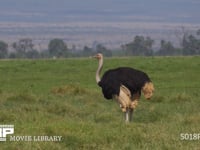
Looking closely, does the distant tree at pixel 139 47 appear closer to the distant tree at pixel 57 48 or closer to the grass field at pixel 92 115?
the distant tree at pixel 57 48

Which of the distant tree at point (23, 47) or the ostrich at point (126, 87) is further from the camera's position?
the distant tree at point (23, 47)

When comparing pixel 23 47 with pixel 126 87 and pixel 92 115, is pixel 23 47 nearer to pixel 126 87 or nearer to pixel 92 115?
pixel 92 115

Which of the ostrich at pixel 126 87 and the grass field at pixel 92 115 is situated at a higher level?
the ostrich at pixel 126 87

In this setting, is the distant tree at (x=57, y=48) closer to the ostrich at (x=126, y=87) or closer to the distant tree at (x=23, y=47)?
the distant tree at (x=23, y=47)

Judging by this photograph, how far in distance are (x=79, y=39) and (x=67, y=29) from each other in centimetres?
2547

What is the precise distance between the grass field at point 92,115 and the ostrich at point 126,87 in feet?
0.99

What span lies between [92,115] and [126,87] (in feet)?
2.97

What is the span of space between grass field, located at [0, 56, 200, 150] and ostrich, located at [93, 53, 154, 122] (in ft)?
0.99

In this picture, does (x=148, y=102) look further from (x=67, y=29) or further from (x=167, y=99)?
(x=67, y=29)

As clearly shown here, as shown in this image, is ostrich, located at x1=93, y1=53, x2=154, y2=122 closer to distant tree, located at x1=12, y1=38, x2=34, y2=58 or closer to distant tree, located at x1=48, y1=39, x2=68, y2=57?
distant tree, located at x1=48, y1=39, x2=68, y2=57

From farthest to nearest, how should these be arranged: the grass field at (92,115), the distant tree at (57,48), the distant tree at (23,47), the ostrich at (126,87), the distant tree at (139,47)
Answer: the distant tree at (23,47) < the distant tree at (139,47) < the distant tree at (57,48) < the ostrich at (126,87) < the grass field at (92,115)

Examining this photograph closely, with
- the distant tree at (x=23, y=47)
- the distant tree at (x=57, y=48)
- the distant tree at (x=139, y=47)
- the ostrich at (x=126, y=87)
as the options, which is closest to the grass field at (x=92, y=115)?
the ostrich at (x=126, y=87)

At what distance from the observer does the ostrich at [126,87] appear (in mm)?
12773

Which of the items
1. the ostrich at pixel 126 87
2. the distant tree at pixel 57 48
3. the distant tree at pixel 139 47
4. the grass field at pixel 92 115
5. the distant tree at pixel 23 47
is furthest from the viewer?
the distant tree at pixel 23 47
